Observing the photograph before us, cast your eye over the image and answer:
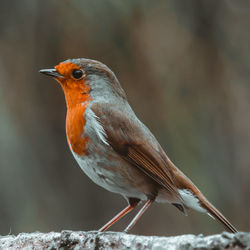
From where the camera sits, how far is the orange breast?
3.44 metres

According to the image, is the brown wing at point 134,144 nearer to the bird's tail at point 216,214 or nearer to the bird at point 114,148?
the bird at point 114,148

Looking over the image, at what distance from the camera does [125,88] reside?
222 inches

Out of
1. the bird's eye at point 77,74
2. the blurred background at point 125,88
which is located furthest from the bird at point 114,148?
the blurred background at point 125,88

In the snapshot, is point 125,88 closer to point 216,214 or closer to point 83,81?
point 83,81

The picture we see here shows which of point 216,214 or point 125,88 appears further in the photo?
point 125,88

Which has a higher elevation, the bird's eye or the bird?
the bird's eye

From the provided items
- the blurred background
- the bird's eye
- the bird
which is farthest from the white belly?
the blurred background

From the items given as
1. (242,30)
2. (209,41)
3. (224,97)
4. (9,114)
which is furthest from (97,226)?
(242,30)

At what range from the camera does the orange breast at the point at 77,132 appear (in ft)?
11.3

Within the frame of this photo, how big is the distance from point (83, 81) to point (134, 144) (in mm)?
676

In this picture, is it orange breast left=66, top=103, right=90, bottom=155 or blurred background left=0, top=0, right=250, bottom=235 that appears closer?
orange breast left=66, top=103, right=90, bottom=155

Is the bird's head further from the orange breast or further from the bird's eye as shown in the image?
the orange breast

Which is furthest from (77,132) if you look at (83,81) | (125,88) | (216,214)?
(125,88)

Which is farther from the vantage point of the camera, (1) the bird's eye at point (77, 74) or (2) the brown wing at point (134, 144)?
(1) the bird's eye at point (77, 74)
